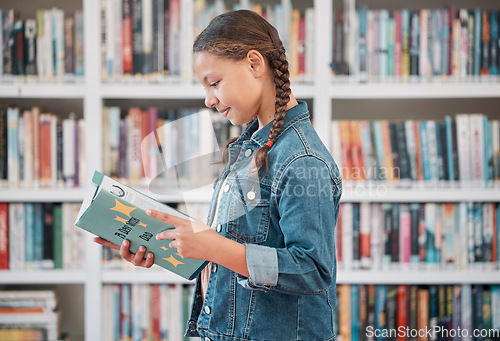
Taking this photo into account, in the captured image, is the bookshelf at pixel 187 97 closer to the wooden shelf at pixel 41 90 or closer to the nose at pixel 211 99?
the wooden shelf at pixel 41 90

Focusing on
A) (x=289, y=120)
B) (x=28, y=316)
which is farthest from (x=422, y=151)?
(x=28, y=316)

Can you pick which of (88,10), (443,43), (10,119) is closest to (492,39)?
(443,43)

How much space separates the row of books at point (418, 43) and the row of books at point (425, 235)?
17.6 inches

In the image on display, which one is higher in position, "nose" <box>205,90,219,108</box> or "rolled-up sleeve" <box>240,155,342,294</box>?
"nose" <box>205,90,219,108</box>

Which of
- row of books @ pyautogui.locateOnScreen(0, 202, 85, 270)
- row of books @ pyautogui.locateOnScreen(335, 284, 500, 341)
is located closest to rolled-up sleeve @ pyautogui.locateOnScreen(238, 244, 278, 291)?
row of books @ pyautogui.locateOnScreen(335, 284, 500, 341)

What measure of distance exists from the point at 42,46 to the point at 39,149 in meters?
0.35

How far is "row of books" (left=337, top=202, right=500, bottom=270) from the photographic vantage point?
1538 mm

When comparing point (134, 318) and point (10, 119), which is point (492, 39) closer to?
point (134, 318)

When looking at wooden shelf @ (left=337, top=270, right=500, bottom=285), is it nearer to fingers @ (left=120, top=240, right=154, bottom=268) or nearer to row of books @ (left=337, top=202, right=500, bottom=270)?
row of books @ (left=337, top=202, right=500, bottom=270)

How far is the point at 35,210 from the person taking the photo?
61.2 inches

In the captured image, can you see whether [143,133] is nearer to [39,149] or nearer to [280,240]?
[39,149]

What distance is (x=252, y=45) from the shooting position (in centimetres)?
73

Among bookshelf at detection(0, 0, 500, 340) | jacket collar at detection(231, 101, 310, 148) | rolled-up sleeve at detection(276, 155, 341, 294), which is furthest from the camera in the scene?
bookshelf at detection(0, 0, 500, 340)

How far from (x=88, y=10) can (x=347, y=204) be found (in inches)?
42.7
